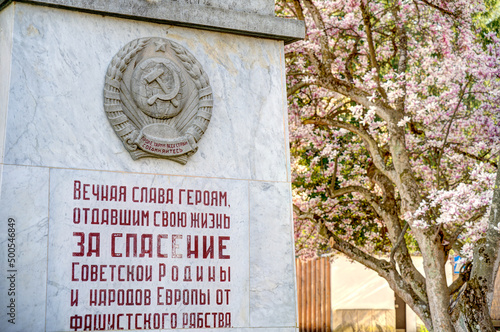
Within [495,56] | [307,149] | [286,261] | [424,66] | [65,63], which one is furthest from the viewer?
[307,149]

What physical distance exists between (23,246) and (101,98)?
1322mm

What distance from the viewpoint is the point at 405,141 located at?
12.5 meters

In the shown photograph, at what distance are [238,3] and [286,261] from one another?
2351 mm

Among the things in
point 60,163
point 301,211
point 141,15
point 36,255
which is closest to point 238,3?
point 141,15

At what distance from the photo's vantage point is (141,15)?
5984 millimetres

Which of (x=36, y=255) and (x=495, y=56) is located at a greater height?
(x=495, y=56)

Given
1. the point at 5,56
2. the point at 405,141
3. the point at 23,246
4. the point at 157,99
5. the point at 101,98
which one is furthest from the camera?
the point at 405,141

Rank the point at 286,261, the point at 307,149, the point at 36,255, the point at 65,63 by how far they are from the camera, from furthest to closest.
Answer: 1. the point at 307,149
2. the point at 286,261
3. the point at 65,63
4. the point at 36,255

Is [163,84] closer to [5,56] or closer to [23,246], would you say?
[5,56]

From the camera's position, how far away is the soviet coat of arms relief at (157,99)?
5789 millimetres

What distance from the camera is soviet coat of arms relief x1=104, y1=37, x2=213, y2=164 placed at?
5.79 m

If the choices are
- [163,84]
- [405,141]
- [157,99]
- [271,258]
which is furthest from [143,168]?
[405,141]

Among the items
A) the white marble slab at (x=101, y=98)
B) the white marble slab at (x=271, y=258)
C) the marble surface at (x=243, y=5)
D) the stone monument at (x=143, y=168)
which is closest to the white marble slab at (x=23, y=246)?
the stone monument at (x=143, y=168)

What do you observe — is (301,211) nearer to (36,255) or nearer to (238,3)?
(238,3)
